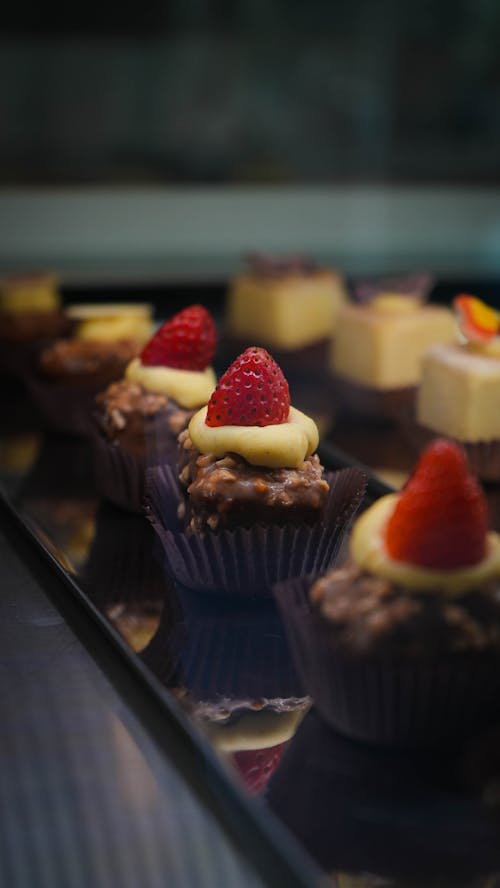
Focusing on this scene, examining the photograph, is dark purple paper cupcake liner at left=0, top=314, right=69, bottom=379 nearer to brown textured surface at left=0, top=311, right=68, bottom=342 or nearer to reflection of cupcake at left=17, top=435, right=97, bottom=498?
brown textured surface at left=0, top=311, right=68, bottom=342

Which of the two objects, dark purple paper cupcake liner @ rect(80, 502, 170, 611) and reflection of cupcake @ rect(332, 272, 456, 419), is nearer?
dark purple paper cupcake liner @ rect(80, 502, 170, 611)

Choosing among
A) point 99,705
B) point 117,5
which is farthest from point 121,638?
point 117,5

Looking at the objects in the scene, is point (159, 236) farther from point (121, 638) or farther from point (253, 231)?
point (121, 638)

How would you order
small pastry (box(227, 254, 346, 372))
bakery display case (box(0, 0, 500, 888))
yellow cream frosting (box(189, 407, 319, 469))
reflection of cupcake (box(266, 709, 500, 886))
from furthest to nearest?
small pastry (box(227, 254, 346, 372)) → yellow cream frosting (box(189, 407, 319, 469)) → bakery display case (box(0, 0, 500, 888)) → reflection of cupcake (box(266, 709, 500, 886))

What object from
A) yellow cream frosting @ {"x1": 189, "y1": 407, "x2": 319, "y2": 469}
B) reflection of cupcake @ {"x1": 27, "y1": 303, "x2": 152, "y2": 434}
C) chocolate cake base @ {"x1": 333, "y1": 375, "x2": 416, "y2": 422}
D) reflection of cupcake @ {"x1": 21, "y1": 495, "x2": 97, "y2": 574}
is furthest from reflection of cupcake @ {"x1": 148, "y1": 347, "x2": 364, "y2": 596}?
chocolate cake base @ {"x1": 333, "y1": 375, "x2": 416, "y2": 422}

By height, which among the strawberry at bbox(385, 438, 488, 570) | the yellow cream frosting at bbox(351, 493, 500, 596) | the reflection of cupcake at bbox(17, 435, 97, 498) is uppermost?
the strawberry at bbox(385, 438, 488, 570)

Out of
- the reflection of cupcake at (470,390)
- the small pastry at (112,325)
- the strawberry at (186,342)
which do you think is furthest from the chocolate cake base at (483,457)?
the small pastry at (112,325)

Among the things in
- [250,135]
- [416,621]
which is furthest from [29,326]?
[416,621]
